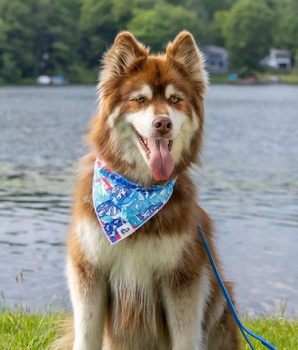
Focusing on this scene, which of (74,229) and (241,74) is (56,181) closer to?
(74,229)

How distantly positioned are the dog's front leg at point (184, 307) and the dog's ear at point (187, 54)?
155 centimetres

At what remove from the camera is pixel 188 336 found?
5.11 m

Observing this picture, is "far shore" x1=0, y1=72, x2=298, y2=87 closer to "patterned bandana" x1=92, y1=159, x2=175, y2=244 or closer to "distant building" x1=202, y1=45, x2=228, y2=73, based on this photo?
"distant building" x1=202, y1=45, x2=228, y2=73

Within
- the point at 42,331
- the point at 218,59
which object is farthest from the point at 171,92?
the point at 218,59

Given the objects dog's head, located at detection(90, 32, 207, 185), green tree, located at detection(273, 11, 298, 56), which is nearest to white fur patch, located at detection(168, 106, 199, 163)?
dog's head, located at detection(90, 32, 207, 185)

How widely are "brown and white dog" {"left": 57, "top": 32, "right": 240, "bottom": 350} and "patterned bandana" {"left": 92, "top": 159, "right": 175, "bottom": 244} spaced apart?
0.18ft

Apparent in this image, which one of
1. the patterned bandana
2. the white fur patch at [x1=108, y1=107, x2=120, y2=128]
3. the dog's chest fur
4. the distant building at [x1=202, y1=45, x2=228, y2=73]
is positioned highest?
the white fur patch at [x1=108, y1=107, x2=120, y2=128]

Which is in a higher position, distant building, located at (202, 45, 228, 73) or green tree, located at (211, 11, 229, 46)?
green tree, located at (211, 11, 229, 46)

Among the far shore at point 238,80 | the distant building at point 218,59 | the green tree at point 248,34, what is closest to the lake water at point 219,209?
the far shore at point 238,80

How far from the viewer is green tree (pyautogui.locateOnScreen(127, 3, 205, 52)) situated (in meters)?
129

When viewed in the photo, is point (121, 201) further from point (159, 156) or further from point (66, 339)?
point (66, 339)

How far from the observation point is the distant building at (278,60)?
143 meters

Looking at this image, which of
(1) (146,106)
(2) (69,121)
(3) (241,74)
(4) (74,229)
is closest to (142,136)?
(1) (146,106)

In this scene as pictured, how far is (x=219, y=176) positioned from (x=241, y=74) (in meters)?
115
